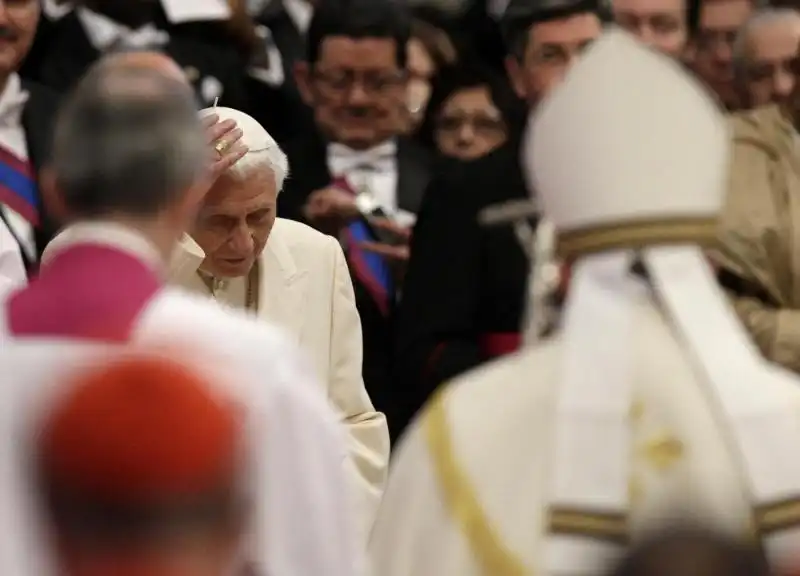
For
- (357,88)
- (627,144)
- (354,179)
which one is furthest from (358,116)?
(627,144)

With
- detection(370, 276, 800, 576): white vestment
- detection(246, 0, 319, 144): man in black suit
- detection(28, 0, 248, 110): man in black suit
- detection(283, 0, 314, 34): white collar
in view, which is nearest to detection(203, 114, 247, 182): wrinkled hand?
detection(370, 276, 800, 576): white vestment

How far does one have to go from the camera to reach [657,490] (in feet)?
9.50

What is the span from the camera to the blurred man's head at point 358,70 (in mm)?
6242

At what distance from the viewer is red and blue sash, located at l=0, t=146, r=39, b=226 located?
5578 mm

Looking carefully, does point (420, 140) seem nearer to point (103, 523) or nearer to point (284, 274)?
point (284, 274)

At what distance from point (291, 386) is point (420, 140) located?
4.10m

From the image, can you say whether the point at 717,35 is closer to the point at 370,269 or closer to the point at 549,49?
Result: the point at 370,269

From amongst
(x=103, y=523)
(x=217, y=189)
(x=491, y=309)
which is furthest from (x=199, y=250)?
(x=103, y=523)

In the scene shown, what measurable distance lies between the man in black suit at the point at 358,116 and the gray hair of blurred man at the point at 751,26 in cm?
94

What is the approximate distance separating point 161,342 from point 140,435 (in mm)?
701

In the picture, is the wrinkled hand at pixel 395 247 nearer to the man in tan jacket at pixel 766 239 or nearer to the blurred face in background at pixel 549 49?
the blurred face in background at pixel 549 49

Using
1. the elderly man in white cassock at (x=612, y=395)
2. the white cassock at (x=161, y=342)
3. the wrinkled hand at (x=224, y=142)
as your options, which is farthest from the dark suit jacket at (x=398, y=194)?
the elderly man in white cassock at (x=612, y=395)

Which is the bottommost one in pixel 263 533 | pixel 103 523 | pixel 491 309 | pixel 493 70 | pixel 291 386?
pixel 493 70

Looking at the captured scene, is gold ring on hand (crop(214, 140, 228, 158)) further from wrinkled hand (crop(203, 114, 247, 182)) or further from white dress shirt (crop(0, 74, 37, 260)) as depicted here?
white dress shirt (crop(0, 74, 37, 260))
